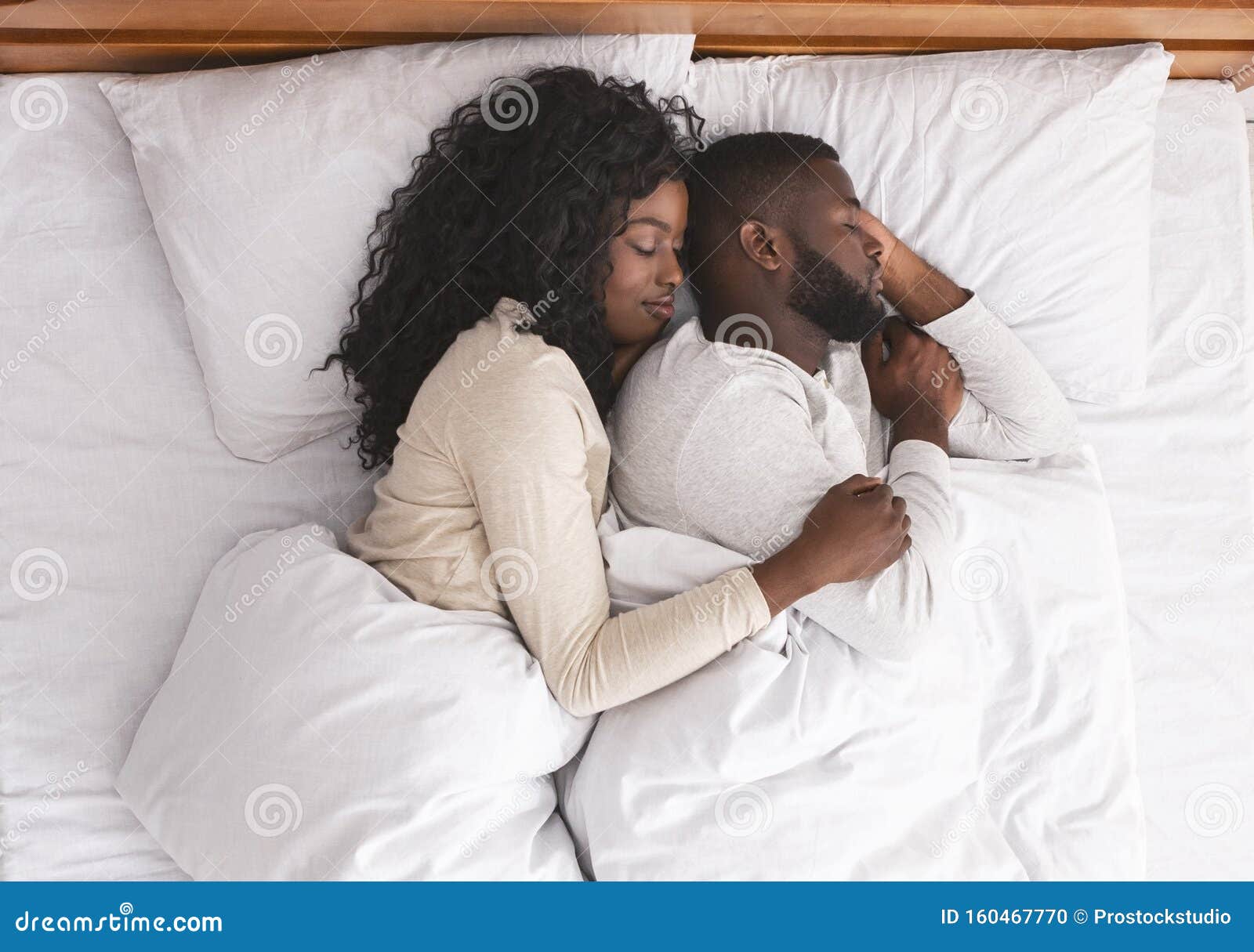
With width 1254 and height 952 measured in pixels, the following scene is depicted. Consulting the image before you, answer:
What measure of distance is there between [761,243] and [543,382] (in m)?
0.38

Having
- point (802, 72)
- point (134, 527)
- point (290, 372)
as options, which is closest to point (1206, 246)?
point (802, 72)

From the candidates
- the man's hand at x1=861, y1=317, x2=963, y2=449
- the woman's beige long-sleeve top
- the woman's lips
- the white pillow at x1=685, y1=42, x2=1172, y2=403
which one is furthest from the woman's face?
the man's hand at x1=861, y1=317, x2=963, y2=449

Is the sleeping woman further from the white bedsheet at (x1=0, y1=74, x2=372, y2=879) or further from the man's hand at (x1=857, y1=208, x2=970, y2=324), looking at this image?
the man's hand at (x1=857, y1=208, x2=970, y2=324)

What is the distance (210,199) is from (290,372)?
252mm

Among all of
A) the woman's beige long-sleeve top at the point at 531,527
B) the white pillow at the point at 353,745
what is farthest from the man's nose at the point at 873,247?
the white pillow at the point at 353,745

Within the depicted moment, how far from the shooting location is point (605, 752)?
1244mm

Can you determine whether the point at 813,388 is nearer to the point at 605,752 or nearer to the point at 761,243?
the point at 761,243

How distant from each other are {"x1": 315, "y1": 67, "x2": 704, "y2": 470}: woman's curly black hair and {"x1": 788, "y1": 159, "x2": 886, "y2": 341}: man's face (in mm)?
186

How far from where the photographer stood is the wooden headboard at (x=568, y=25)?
4.59ft

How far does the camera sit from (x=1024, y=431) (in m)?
1.51

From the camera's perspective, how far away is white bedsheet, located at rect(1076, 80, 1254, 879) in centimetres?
148

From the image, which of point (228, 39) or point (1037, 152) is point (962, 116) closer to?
point (1037, 152)

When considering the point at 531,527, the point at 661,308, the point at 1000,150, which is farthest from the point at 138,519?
the point at 1000,150

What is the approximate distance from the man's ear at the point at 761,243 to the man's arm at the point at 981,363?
179mm
